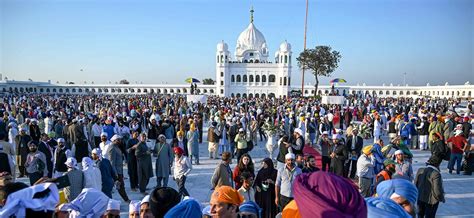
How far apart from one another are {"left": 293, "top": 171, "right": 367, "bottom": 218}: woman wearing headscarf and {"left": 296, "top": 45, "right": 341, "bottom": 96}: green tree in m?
41.4

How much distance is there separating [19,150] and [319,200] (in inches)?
330

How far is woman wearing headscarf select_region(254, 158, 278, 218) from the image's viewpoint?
482cm

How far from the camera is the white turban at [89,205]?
2822 millimetres

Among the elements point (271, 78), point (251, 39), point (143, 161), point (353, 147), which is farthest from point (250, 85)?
point (143, 161)

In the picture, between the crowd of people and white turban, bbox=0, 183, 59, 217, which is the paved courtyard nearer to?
the crowd of people

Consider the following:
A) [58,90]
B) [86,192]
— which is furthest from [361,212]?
[58,90]

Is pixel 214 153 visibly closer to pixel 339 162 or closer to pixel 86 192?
pixel 339 162

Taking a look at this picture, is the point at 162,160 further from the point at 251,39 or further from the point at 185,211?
the point at 251,39

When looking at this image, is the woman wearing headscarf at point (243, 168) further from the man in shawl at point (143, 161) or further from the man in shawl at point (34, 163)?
the man in shawl at point (34, 163)

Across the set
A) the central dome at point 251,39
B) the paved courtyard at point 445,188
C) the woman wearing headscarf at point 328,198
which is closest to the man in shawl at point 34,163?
the paved courtyard at point 445,188

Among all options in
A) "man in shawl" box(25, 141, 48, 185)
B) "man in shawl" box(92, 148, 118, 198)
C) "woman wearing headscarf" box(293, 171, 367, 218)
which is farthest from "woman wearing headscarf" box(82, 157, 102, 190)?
"woman wearing headscarf" box(293, 171, 367, 218)

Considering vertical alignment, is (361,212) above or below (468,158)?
above

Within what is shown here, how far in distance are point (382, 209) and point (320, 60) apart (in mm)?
41836

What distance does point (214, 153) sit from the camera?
414 inches
